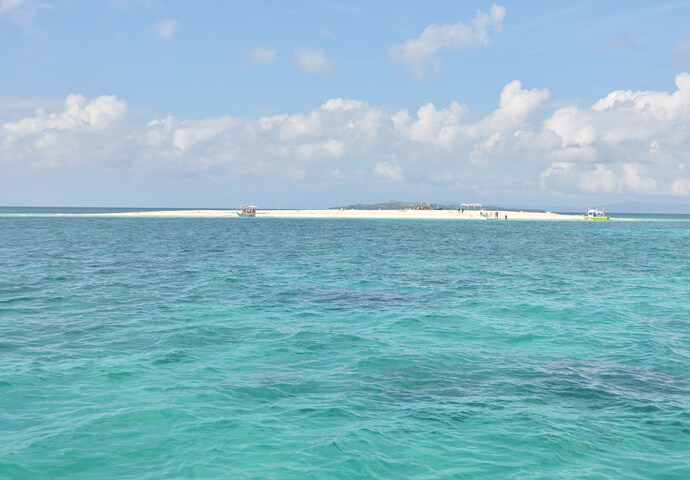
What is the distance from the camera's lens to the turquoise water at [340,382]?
10.7m

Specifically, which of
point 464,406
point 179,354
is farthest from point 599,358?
point 179,354

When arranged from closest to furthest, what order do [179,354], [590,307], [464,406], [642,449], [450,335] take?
1. [642,449]
2. [464,406]
3. [179,354]
4. [450,335]
5. [590,307]

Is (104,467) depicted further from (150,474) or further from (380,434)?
(380,434)

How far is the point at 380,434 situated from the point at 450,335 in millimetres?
10218

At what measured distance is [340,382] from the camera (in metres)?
15.1

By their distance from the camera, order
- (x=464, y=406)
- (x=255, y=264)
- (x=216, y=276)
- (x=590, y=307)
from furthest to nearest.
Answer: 1. (x=255, y=264)
2. (x=216, y=276)
3. (x=590, y=307)
4. (x=464, y=406)

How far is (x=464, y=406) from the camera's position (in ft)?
43.6

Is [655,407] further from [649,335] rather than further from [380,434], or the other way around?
[649,335]

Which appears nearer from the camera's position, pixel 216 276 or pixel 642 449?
pixel 642 449

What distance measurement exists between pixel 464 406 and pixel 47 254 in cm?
5279

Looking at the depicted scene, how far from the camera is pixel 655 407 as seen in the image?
13.4 metres

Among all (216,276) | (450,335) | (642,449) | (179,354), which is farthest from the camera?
(216,276)

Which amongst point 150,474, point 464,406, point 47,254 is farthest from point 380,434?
point 47,254

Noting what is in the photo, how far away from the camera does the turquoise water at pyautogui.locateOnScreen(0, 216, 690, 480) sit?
1070 centimetres
